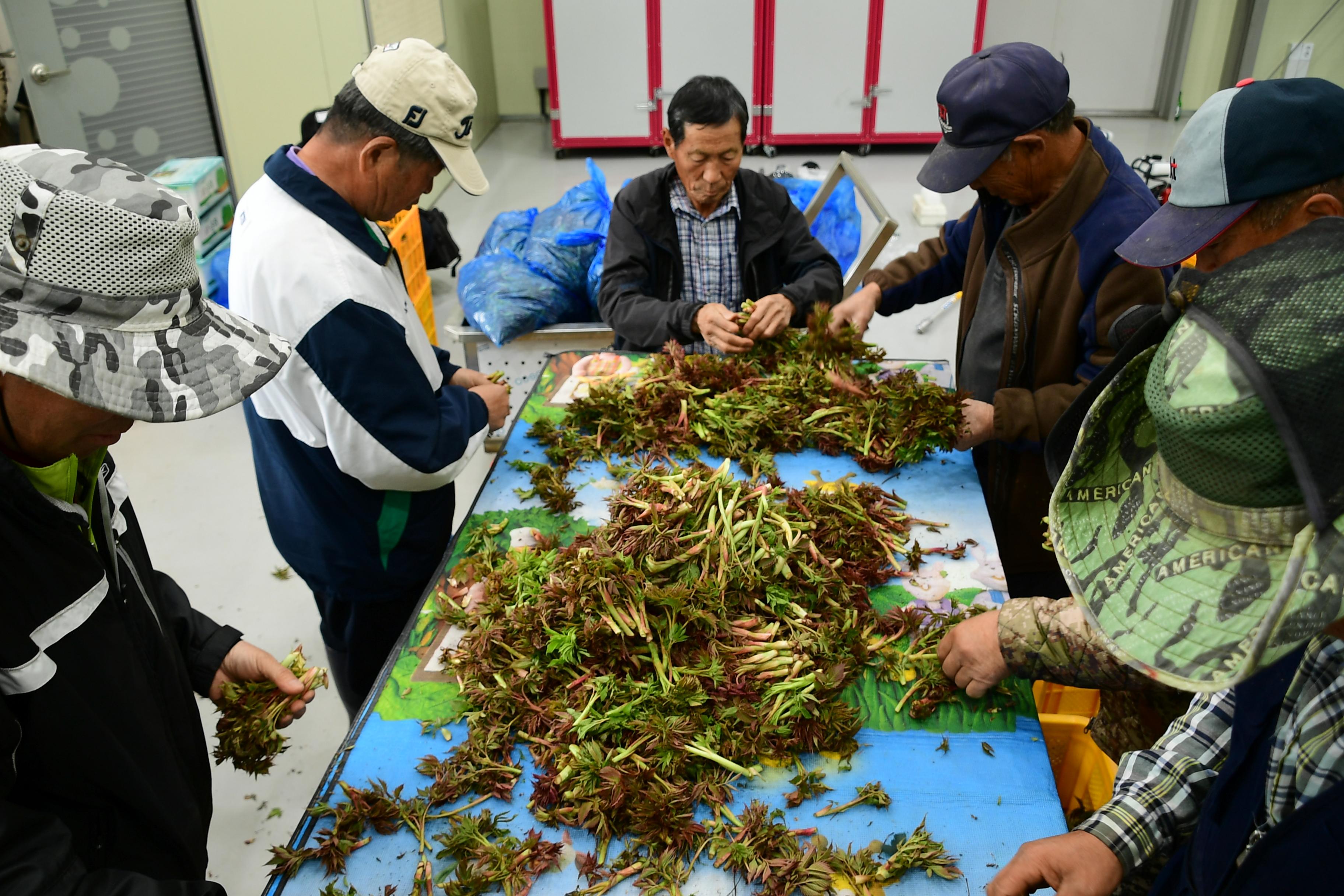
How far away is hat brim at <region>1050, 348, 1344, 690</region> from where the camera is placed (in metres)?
0.84

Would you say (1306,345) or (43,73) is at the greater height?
(1306,345)

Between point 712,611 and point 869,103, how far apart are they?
8.60 m

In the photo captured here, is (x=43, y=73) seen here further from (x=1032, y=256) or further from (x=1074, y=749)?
(x=1074, y=749)

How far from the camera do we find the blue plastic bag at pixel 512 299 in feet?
14.8

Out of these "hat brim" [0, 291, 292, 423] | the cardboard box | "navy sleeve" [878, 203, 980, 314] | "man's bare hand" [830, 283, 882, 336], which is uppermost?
"hat brim" [0, 291, 292, 423]

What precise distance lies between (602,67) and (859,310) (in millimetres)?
7202

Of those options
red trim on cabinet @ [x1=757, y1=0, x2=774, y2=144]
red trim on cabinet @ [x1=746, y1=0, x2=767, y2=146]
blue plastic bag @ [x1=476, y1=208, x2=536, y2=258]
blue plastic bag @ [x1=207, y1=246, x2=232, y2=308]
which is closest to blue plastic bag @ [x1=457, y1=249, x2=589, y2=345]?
blue plastic bag @ [x1=476, y1=208, x2=536, y2=258]

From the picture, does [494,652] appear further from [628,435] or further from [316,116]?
[316,116]

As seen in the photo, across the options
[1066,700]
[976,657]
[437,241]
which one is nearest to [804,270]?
[1066,700]

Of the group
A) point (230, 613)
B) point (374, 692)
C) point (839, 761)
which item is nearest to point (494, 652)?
point (374, 692)

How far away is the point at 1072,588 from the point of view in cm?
111

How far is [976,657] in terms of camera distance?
72.2 inches

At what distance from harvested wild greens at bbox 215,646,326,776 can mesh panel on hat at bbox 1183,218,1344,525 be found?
172 cm

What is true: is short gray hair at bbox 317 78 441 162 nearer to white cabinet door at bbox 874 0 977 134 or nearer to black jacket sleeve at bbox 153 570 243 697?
black jacket sleeve at bbox 153 570 243 697
